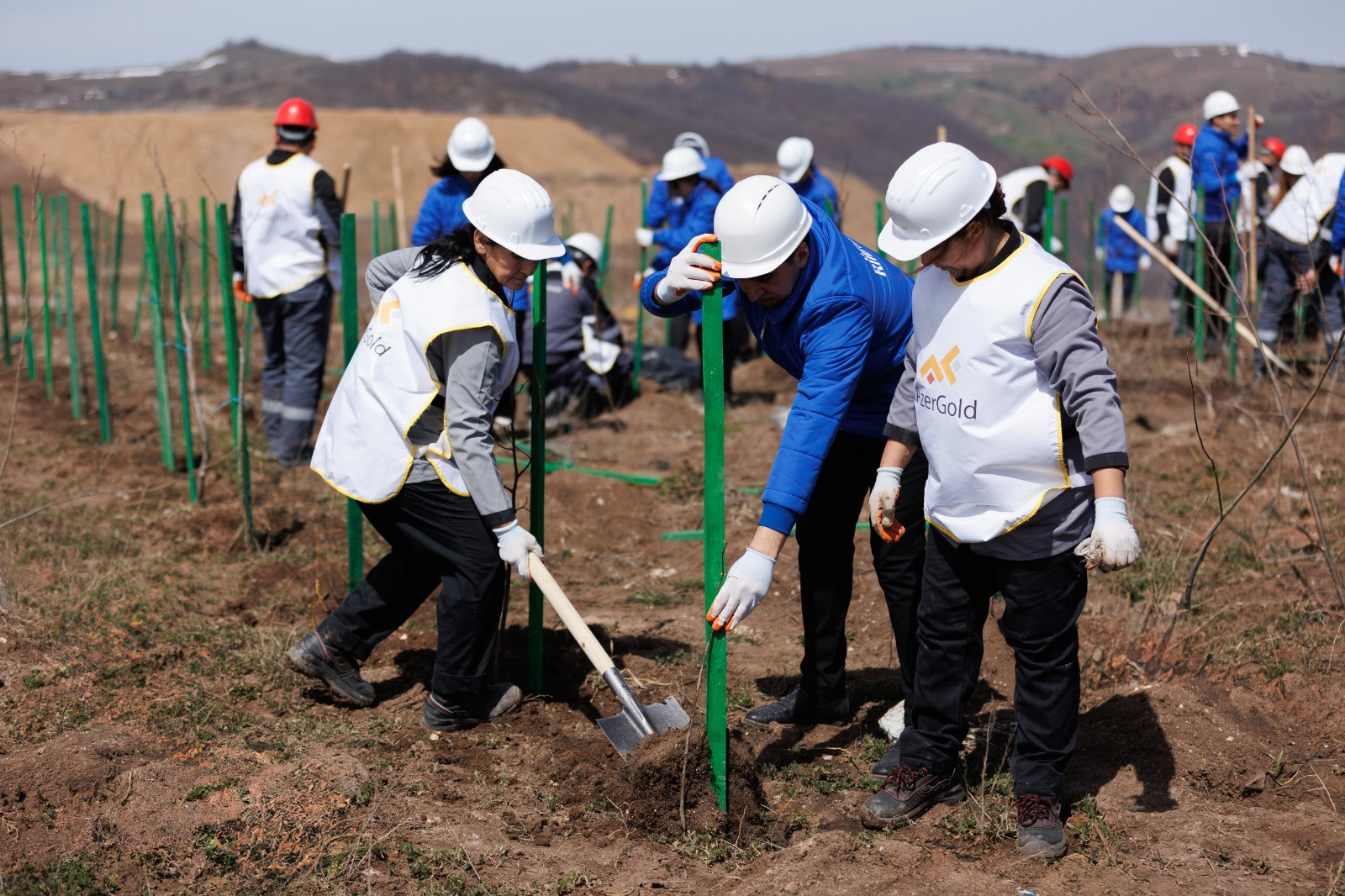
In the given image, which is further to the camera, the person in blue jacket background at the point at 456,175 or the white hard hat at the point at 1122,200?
the white hard hat at the point at 1122,200

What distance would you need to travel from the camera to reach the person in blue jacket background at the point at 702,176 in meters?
7.45

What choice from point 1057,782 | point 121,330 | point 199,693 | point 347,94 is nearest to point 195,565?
point 199,693

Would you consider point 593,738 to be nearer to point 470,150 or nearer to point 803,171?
point 470,150

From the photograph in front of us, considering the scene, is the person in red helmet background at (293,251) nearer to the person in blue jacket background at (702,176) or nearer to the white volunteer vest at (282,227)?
the white volunteer vest at (282,227)

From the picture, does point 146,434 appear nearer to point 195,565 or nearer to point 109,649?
point 195,565

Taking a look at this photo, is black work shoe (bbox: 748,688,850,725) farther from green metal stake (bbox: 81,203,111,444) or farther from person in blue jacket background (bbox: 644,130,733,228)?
green metal stake (bbox: 81,203,111,444)

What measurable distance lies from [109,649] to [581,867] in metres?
2.04

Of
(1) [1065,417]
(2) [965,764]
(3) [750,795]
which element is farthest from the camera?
(2) [965,764]

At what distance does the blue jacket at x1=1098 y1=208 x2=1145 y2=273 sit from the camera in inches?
445

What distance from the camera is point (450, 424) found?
3.08 meters

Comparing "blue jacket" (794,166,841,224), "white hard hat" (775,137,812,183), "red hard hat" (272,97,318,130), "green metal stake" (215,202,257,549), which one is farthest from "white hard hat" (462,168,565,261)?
"white hard hat" (775,137,812,183)

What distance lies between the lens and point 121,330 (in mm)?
11172

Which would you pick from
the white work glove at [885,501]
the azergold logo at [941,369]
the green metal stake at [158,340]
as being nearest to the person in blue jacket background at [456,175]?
the green metal stake at [158,340]

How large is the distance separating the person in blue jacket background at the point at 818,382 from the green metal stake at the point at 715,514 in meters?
0.07
